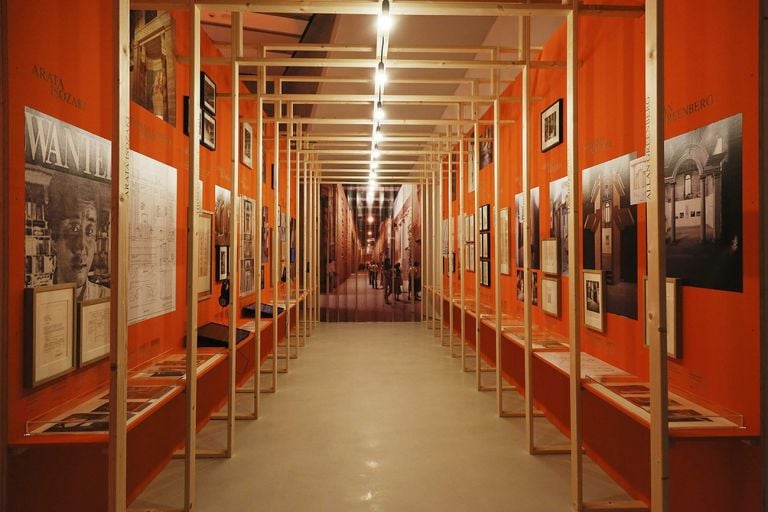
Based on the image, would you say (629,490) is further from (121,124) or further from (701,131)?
(121,124)

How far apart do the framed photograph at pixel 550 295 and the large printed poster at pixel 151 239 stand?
3.74 meters

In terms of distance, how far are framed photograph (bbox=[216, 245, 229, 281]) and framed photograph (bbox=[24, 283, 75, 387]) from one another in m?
2.53

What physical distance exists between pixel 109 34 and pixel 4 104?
1146 millimetres

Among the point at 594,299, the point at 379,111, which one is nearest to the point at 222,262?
the point at 379,111

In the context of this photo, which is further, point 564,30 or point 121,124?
point 564,30

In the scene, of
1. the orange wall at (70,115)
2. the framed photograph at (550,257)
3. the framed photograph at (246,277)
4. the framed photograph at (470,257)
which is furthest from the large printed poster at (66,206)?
the framed photograph at (470,257)

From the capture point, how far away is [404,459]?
3.79m

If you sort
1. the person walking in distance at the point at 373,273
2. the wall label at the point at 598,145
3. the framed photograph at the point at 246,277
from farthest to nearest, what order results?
the person walking in distance at the point at 373,273 → the framed photograph at the point at 246,277 → the wall label at the point at 598,145

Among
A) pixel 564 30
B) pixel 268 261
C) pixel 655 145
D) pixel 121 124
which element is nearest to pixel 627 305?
pixel 655 145

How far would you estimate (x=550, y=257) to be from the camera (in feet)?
16.8

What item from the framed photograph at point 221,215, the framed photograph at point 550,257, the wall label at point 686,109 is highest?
the wall label at point 686,109

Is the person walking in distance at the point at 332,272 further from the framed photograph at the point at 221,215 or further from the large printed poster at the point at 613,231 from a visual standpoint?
the large printed poster at the point at 613,231

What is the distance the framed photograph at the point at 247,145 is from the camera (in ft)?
22.2

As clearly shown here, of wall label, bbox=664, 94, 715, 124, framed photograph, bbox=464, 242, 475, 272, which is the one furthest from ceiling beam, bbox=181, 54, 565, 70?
framed photograph, bbox=464, 242, 475, 272
